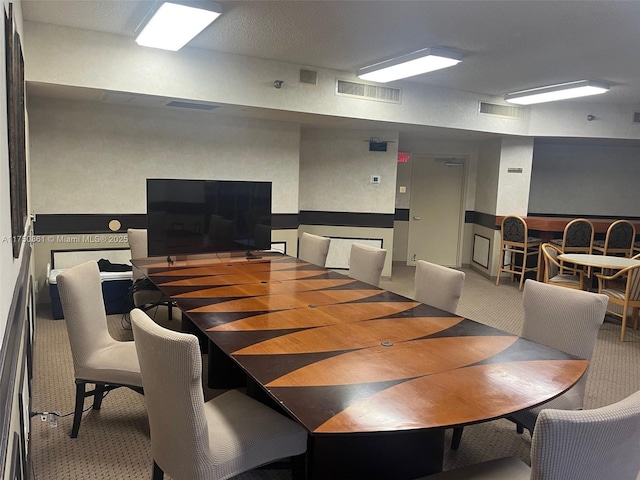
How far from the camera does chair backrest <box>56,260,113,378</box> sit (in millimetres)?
2473

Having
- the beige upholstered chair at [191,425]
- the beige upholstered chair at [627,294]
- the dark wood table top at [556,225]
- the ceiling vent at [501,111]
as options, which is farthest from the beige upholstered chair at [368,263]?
the dark wood table top at [556,225]

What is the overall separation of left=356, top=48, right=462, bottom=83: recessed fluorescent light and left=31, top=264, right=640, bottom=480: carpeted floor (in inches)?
118

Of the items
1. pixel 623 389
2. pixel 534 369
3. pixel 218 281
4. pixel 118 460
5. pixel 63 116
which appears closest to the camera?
pixel 534 369

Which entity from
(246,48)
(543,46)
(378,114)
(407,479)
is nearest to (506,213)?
(378,114)

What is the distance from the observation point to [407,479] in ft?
6.54

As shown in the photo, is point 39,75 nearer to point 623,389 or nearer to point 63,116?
point 63,116

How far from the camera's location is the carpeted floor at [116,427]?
2.37 m

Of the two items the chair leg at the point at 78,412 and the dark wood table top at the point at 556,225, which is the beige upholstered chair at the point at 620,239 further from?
the chair leg at the point at 78,412

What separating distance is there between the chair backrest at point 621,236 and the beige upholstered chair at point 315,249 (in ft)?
14.0

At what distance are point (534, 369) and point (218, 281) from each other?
2.10m

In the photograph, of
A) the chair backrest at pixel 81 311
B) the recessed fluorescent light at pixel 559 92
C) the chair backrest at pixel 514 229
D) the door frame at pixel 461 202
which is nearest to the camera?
the chair backrest at pixel 81 311

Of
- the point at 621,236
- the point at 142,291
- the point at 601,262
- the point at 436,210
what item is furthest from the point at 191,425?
the point at 436,210

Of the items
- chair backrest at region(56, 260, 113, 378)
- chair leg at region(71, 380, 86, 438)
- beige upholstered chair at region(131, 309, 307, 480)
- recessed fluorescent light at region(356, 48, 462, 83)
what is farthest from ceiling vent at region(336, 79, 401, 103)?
beige upholstered chair at region(131, 309, 307, 480)

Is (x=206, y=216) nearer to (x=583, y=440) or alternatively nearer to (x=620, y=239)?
(x=583, y=440)
